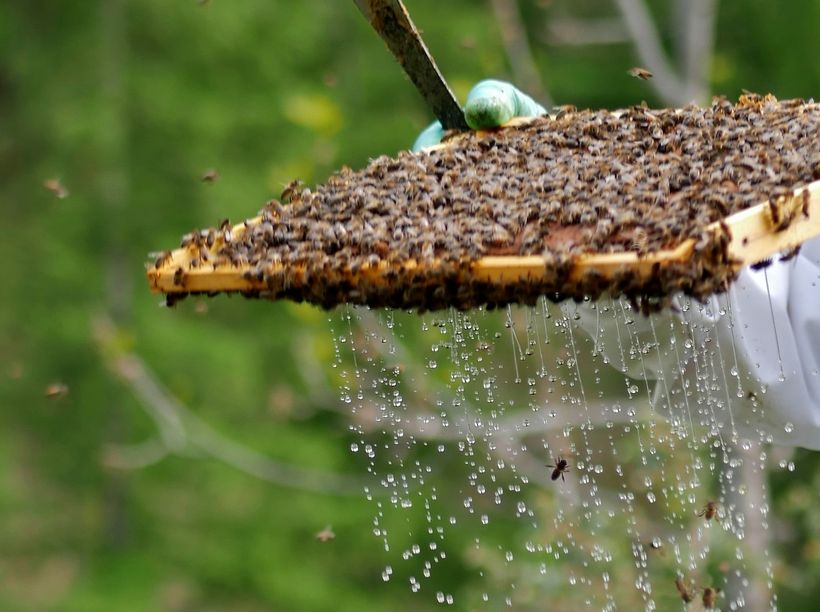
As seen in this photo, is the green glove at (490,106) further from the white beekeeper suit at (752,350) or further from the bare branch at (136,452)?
the bare branch at (136,452)

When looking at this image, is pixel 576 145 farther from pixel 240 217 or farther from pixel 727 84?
pixel 240 217

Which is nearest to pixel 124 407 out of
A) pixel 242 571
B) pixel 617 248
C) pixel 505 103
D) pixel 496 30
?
pixel 242 571

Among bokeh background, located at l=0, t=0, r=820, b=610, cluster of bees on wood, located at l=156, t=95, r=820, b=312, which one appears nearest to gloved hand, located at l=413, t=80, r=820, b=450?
cluster of bees on wood, located at l=156, t=95, r=820, b=312

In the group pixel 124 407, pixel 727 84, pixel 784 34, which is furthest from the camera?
pixel 124 407

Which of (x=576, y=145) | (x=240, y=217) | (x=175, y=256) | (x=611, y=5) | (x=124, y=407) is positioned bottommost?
(x=175, y=256)

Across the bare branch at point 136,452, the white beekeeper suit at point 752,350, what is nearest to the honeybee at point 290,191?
the white beekeeper suit at point 752,350

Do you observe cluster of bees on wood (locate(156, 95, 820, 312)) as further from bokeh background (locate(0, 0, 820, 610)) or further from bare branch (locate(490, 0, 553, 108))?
bokeh background (locate(0, 0, 820, 610))
